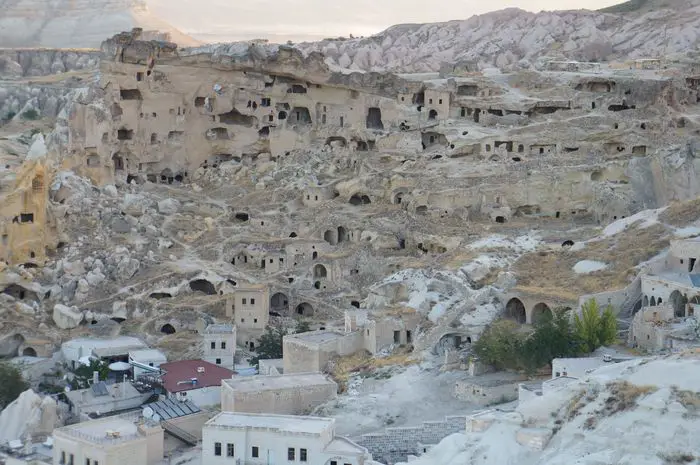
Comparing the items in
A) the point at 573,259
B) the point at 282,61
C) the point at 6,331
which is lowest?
the point at 6,331

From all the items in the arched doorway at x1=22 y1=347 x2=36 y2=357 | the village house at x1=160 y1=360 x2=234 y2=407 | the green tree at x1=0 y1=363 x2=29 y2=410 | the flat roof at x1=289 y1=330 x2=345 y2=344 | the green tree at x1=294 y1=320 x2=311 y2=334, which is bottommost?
the arched doorway at x1=22 y1=347 x2=36 y2=357

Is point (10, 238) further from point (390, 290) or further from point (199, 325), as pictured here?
point (390, 290)

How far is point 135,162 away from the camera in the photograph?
51969 mm

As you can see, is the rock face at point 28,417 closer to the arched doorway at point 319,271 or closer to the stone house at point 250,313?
the stone house at point 250,313

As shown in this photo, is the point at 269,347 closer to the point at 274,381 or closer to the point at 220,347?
the point at 220,347

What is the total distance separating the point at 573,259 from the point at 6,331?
16494 millimetres

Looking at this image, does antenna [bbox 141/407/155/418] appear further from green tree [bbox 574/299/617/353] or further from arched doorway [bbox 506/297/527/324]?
green tree [bbox 574/299/617/353]

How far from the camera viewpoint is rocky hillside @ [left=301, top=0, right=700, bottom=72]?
76.1 metres

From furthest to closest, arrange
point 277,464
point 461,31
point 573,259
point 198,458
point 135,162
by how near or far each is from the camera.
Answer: point 461,31 < point 135,162 < point 573,259 < point 198,458 < point 277,464


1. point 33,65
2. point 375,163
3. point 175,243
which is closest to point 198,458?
point 175,243

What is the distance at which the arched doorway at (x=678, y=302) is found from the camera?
31688 mm

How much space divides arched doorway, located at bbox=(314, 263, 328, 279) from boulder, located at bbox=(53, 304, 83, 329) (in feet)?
23.5

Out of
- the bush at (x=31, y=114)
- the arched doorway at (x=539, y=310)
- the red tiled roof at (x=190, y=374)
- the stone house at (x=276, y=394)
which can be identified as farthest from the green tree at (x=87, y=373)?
the bush at (x=31, y=114)

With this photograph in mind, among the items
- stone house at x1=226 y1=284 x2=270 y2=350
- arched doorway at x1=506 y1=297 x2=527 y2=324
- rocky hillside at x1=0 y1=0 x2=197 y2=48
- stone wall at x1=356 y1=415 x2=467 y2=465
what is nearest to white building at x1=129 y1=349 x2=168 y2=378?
stone house at x1=226 y1=284 x2=270 y2=350
